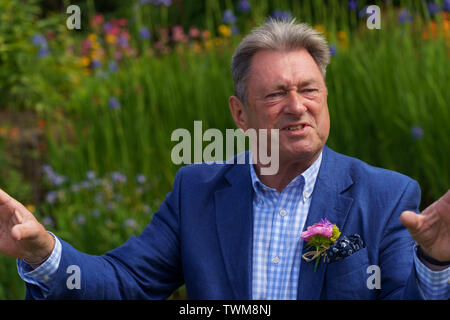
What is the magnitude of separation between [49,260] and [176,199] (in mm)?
597

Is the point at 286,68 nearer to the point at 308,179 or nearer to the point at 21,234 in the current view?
the point at 308,179

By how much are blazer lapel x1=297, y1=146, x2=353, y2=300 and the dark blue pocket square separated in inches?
2.1

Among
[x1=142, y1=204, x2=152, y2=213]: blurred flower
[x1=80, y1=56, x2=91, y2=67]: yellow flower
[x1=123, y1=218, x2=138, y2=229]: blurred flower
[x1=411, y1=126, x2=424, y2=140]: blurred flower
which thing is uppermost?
[x1=80, y1=56, x2=91, y2=67]: yellow flower

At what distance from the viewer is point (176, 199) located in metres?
2.54

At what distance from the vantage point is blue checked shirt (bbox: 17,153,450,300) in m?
2.20

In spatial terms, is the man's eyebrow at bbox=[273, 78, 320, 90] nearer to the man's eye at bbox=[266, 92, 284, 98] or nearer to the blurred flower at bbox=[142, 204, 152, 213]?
the man's eye at bbox=[266, 92, 284, 98]

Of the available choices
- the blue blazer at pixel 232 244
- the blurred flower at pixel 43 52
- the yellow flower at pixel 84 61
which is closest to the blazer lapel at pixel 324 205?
the blue blazer at pixel 232 244

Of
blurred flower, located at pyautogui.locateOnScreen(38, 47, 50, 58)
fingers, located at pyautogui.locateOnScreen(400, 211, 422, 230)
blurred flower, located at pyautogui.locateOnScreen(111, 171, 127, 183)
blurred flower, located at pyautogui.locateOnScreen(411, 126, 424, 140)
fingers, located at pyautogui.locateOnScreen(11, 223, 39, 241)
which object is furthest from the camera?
blurred flower, located at pyautogui.locateOnScreen(38, 47, 50, 58)

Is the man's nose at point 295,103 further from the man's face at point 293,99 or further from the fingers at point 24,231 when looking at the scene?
the fingers at point 24,231

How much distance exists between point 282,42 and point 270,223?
701 mm

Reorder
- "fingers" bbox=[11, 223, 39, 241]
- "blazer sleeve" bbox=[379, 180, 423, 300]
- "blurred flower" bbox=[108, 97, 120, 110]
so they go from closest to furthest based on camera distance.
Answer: "fingers" bbox=[11, 223, 39, 241], "blazer sleeve" bbox=[379, 180, 423, 300], "blurred flower" bbox=[108, 97, 120, 110]

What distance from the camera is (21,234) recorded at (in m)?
1.94

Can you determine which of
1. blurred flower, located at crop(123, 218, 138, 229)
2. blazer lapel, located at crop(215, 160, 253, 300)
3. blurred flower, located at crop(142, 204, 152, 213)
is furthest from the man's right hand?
blurred flower, located at crop(142, 204, 152, 213)

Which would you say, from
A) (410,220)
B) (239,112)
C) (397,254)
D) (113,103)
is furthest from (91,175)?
(410,220)
